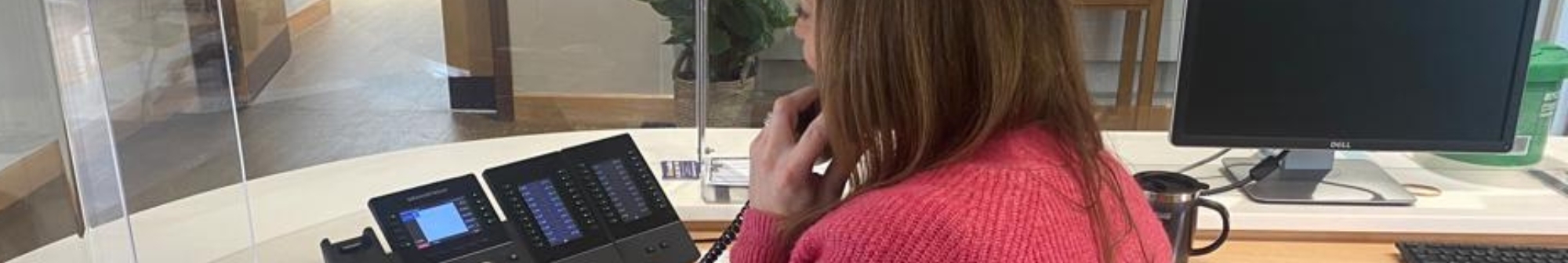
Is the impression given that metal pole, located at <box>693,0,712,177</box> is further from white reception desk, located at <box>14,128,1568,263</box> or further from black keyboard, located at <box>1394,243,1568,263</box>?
black keyboard, located at <box>1394,243,1568,263</box>

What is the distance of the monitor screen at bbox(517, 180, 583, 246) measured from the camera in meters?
1.25

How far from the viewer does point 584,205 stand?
128 cm

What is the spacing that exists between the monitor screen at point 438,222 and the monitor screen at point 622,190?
138mm

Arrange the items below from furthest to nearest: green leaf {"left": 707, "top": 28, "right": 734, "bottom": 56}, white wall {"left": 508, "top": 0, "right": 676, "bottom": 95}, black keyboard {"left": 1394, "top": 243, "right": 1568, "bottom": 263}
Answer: white wall {"left": 508, "top": 0, "right": 676, "bottom": 95} → green leaf {"left": 707, "top": 28, "right": 734, "bottom": 56} → black keyboard {"left": 1394, "top": 243, "right": 1568, "bottom": 263}

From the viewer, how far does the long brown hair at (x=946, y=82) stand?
2.77 feet

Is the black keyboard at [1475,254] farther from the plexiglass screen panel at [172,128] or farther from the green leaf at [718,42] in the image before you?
the plexiglass screen panel at [172,128]

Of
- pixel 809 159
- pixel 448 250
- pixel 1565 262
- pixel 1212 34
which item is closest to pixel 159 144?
pixel 448 250

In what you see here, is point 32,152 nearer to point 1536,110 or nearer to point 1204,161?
point 1204,161

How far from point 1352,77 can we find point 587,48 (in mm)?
2427

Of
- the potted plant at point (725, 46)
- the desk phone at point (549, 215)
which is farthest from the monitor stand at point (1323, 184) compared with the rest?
the potted plant at point (725, 46)

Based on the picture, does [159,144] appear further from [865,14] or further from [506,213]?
[865,14]

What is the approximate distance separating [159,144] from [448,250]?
50 centimetres

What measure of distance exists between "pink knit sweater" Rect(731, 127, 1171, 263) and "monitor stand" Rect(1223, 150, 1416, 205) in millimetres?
790

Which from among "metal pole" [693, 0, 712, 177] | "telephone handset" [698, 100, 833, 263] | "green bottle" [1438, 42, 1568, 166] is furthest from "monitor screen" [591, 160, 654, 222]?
"green bottle" [1438, 42, 1568, 166]
